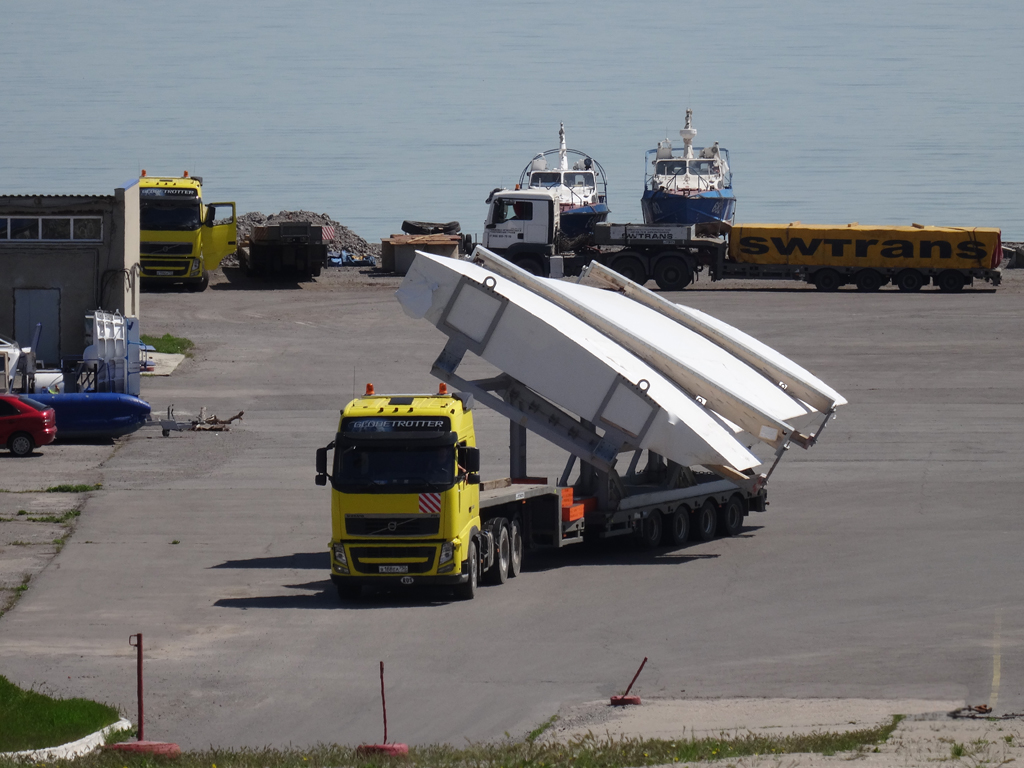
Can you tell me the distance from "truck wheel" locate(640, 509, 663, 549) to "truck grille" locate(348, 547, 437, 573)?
5.73m

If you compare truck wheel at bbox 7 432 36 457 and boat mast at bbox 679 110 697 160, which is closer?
truck wheel at bbox 7 432 36 457

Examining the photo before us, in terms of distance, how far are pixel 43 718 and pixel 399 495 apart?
20.8ft

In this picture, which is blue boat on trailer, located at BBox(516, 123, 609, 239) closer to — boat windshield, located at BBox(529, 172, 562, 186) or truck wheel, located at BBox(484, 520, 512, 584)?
boat windshield, located at BBox(529, 172, 562, 186)

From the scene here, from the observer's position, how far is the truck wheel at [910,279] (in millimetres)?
57500

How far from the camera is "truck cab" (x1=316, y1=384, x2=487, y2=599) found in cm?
1938

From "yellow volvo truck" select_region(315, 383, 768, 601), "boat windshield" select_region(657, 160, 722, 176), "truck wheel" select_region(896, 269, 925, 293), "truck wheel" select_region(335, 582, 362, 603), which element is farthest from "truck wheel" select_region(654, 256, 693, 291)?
"truck wheel" select_region(335, 582, 362, 603)

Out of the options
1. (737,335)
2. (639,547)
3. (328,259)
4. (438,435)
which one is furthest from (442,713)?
(328,259)

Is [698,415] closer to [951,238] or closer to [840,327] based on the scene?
[840,327]

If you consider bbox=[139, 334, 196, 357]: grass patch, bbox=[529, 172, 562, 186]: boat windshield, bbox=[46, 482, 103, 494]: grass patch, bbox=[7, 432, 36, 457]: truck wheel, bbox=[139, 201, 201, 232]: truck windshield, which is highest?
bbox=[529, 172, 562, 186]: boat windshield

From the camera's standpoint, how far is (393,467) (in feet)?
63.8

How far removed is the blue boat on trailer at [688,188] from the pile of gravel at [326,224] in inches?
516

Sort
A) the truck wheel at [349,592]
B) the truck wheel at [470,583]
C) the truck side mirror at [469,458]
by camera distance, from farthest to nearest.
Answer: the truck wheel at [349,592] → the truck wheel at [470,583] → the truck side mirror at [469,458]

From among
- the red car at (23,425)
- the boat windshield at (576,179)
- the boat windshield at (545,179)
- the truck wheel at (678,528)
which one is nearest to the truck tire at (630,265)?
the boat windshield at (545,179)

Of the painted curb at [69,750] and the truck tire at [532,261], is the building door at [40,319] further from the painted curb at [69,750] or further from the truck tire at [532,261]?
the painted curb at [69,750]
